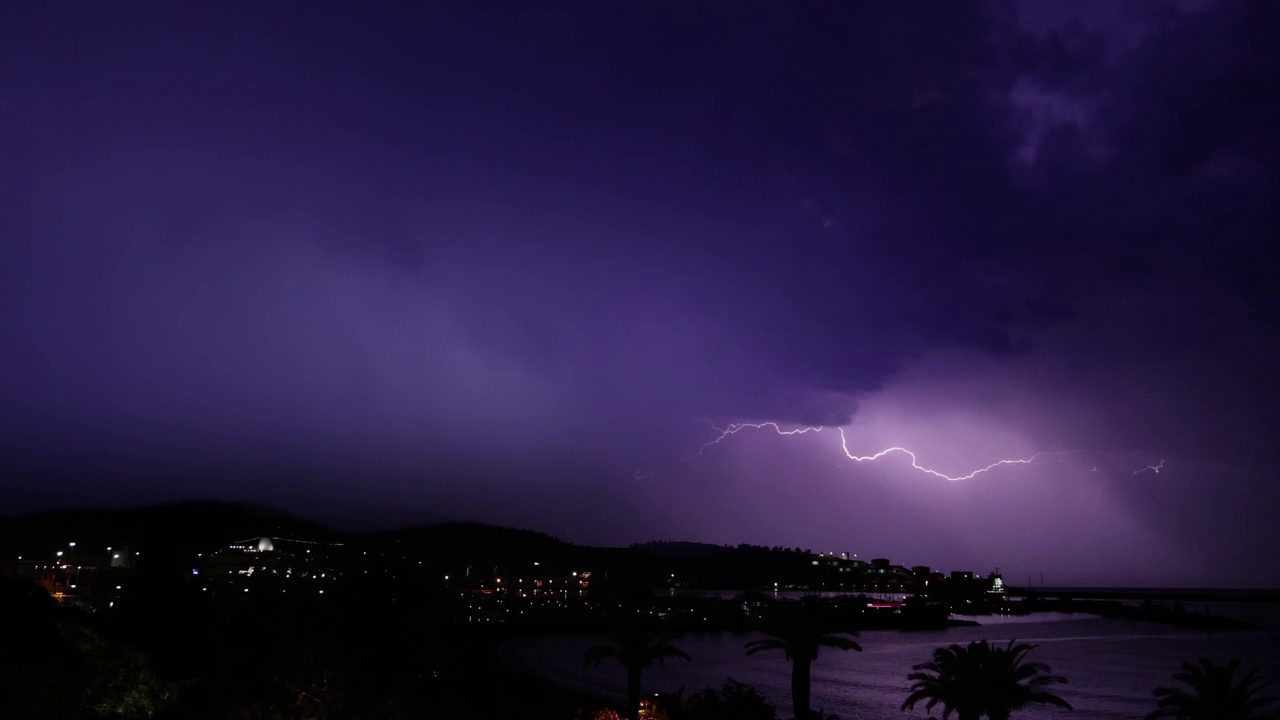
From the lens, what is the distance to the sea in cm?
6575

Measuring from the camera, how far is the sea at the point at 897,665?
2589 inches

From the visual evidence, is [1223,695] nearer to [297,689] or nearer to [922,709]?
[297,689]

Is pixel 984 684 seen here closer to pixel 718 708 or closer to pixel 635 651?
pixel 718 708

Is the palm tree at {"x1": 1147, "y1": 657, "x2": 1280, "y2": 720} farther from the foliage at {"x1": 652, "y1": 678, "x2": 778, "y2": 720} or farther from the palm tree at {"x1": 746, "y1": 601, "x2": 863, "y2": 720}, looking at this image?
the foliage at {"x1": 652, "y1": 678, "x2": 778, "y2": 720}


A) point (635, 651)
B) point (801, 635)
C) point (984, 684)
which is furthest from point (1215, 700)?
point (635, 651)

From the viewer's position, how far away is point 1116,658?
105 metres

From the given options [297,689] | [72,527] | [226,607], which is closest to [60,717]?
[297,689]

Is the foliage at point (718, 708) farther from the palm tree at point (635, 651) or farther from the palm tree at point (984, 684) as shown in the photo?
the palm tree at point (984, 684)

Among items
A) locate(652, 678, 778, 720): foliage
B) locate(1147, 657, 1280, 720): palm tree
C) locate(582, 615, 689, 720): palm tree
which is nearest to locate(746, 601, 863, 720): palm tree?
locate(652, 678, 778, 720): foliage

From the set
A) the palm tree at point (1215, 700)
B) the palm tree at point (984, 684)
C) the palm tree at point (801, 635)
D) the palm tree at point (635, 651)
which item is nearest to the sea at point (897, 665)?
the palm tree at point (635, 651)

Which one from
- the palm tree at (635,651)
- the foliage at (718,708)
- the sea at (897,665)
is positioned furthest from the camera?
the sea at (897,665)

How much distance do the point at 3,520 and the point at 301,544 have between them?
124 feet

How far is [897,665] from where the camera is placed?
95.9m

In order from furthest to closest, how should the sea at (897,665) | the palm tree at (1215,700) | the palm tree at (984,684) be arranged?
1. the sea at (897,665)
2. the palm tree at (984,684)
3. the palm tree at (1215,700)
